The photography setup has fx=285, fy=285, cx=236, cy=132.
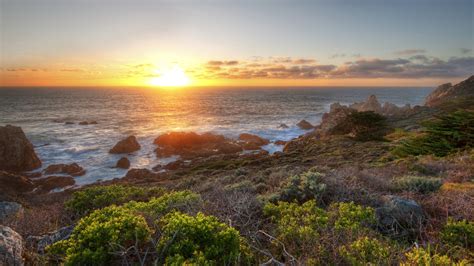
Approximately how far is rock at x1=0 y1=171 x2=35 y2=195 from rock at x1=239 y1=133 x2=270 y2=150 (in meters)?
24.0

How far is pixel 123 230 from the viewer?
3.85 metres

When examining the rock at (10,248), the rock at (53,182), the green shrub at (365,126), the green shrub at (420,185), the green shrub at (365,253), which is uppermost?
the rock at (10,248)

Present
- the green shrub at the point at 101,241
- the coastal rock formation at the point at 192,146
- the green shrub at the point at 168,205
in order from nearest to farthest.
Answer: the green shrub at the point at 101,241
the green shrub at the point at 168,205
the coastal rock formation at the point at 192,146

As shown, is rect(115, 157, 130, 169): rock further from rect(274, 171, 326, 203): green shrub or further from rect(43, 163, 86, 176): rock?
rect(274, 171, 326, 203): green shrub

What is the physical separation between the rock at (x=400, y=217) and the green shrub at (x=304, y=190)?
1252 millimetres

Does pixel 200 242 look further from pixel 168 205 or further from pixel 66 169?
pixel 66 169

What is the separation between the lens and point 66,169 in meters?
29.0

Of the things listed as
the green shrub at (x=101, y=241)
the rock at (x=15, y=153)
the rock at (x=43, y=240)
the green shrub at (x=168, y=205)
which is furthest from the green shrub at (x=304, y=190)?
the rock at (x=15, y=153)

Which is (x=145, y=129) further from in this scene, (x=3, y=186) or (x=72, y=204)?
(x=72, y=204)

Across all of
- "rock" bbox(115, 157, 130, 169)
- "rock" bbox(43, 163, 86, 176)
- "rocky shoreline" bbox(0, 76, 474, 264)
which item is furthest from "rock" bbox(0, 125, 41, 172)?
A: "rock" bbox(115, 157, 130, 169)

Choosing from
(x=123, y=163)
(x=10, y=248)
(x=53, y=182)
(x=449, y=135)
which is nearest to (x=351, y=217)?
(x=10, y=248)

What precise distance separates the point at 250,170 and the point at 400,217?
54.7 ft

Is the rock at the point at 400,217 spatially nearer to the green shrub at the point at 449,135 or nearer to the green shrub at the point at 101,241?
the green shrub at the point at 101,241

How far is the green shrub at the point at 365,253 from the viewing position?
3.29 m
